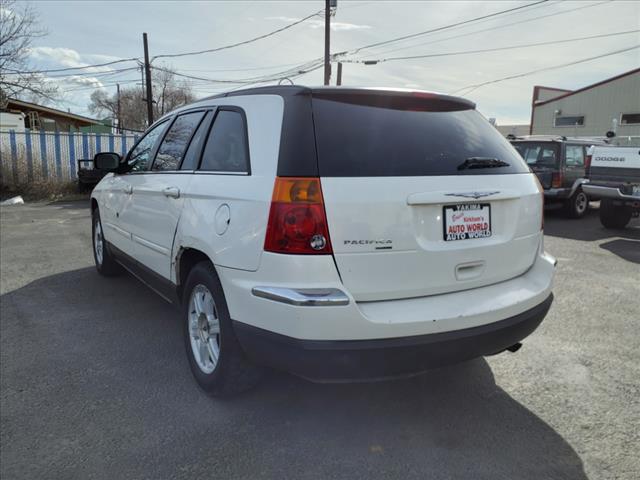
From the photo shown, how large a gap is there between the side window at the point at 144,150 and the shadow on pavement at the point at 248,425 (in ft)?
5.19

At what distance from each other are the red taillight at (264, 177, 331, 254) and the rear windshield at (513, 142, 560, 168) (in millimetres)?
9860

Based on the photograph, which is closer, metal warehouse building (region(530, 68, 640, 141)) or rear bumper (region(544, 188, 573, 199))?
rear bumper (region(544, 188, 573, 199))

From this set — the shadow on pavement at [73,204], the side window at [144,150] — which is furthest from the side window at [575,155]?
the shadow on pavement at [73,204]

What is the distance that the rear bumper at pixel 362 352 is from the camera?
2.22 metres

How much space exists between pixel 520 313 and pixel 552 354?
1.24 m

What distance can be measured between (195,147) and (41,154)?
15505mm

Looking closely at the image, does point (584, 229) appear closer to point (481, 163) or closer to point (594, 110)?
point (481, 163)

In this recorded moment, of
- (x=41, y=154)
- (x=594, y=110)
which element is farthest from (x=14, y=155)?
(x=594, y=110)

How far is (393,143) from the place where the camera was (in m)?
2.48

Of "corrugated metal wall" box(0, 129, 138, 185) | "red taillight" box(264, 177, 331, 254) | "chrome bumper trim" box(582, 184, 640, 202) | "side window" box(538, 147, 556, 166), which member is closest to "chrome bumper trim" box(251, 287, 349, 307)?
"red taillight" box(264, 177, 331, 254)

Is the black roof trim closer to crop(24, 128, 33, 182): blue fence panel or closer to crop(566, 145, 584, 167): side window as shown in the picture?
crop(566, 145, 584, 167): side window

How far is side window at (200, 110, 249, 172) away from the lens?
271cm

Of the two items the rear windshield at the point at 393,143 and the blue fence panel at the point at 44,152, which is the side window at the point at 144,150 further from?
the blue fence panel at the point at 44,152

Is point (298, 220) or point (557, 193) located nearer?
point (298, 220)
